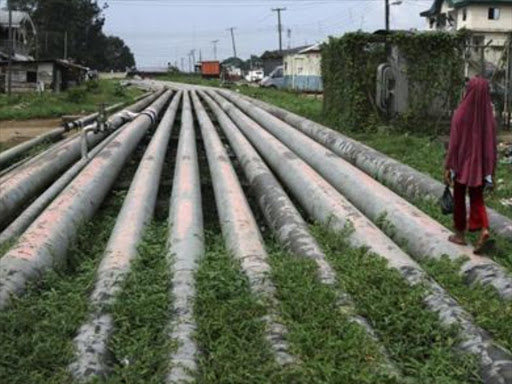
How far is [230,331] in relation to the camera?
3736 millimetres

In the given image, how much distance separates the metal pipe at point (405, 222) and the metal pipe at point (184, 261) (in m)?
1.48

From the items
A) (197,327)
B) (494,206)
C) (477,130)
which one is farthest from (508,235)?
(197,327)

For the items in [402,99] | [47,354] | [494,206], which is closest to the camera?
[47,354]

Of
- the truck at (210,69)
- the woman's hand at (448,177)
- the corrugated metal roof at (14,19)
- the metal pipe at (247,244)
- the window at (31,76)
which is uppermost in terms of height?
the corrugated metal roof at (14,19)

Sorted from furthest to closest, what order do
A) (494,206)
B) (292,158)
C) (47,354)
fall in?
(292,158)
(494,206)
(47,354)

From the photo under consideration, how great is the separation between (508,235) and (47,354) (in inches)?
140

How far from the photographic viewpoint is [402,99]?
1379 cm

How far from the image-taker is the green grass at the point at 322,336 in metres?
3.29

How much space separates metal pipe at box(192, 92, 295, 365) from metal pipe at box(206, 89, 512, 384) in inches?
25.0

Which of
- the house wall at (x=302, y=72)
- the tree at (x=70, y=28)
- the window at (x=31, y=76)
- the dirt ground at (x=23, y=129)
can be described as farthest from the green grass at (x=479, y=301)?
the tree at (x=70, y=28)

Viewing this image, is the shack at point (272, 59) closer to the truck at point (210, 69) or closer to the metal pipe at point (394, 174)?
the truck at point (210, 69)

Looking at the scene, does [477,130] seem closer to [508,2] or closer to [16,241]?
[16,241]

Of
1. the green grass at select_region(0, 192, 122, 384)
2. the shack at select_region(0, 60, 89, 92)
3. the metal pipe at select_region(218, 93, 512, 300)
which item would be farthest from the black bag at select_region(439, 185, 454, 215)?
the shack at select_region(0, 60, 89, 92)

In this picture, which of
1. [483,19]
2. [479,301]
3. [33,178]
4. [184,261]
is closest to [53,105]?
[33,178]
